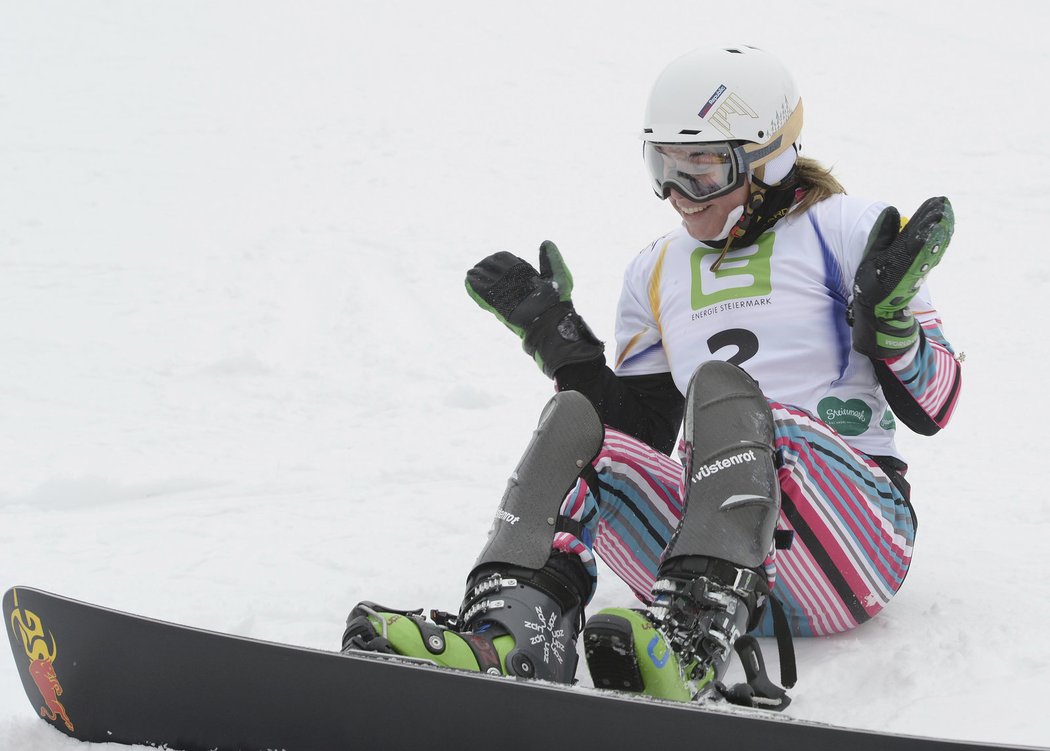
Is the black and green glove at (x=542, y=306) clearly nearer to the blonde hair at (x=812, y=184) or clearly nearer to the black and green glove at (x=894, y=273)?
the blonde hair at (x=812, y=184)

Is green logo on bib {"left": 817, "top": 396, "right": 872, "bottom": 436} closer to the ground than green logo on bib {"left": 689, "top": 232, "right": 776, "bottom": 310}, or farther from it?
closer to the ground

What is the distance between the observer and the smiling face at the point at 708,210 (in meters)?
3.03

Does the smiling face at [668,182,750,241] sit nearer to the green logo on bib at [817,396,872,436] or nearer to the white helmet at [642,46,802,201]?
the white helmet at [642,46,802,201]

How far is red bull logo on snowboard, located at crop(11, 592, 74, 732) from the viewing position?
2180 mm

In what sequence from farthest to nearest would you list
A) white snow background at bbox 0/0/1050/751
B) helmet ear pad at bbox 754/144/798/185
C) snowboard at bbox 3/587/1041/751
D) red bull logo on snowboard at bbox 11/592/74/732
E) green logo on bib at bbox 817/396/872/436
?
white snow background at bbox 0/0/1050/751
helmet ear pad at bbox 754/144/798/185
green logo on bib at bbox 817/396/872/436
red bull logo on snowboard at bbox 11/592/74/732
snowboard at bbox 3/587/1041/751

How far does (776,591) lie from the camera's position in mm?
2775

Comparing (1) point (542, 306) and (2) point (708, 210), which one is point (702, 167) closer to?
(2) point (708, 210)

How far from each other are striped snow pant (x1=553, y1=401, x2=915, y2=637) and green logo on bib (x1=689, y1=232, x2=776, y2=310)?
1.81ft

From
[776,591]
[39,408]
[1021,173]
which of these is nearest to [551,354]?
[776,591]

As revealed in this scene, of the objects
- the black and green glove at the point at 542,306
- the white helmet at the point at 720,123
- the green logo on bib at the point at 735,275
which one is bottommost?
the black and green glove at the point at 542,306

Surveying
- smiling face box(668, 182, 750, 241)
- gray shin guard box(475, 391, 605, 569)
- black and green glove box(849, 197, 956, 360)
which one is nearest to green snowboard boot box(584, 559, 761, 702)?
gray shin guard box(475, 391, 605, 569)

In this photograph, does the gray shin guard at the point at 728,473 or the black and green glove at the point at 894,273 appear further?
the black and green glove at the point at 894,273

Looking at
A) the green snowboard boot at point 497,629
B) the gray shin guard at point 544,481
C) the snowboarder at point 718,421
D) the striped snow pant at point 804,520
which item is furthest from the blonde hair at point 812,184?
the green snowboard boot at point 497,629

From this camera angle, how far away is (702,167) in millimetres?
3006
